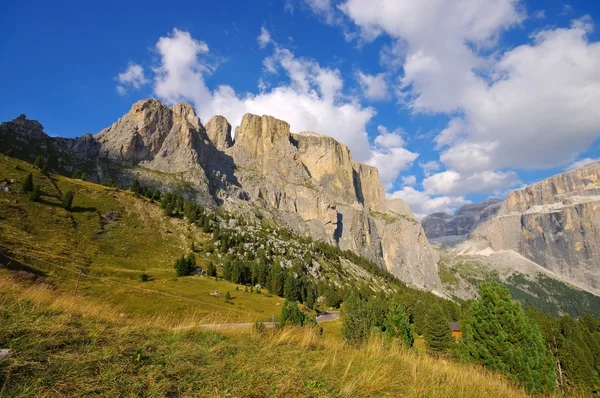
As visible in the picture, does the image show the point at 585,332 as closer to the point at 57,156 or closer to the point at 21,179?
the point at 21,179

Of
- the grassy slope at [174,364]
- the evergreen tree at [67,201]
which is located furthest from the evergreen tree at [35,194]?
A: the grassy slope at [174,364]

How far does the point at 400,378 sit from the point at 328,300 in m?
96.5

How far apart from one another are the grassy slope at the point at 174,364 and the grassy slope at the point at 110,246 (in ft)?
101

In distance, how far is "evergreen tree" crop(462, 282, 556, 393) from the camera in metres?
20.3

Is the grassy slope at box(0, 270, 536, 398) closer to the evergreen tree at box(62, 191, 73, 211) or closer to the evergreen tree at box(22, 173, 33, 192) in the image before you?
the evergreen tree at box(62, 191, 73, 211)

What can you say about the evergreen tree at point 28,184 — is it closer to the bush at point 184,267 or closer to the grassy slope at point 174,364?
the bush at point 184,267

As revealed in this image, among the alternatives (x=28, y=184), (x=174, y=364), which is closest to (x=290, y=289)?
(x=28, y=184)

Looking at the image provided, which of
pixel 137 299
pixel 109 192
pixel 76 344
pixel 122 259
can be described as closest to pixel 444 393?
pixel 76 344

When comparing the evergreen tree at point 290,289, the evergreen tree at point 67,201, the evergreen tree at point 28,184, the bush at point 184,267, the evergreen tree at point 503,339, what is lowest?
the evergreen tree at point 290,289

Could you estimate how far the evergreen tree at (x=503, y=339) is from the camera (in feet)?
66.5

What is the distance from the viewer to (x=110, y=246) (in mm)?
76312

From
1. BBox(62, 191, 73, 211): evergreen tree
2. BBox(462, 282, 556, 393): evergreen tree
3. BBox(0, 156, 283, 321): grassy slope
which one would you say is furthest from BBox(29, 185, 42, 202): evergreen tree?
BBox(462, 282, 556, 393): evergreen tree

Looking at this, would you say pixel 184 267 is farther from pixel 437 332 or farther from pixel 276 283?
pixel 437 332

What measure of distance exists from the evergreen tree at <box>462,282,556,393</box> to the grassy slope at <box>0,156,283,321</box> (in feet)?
84.6
